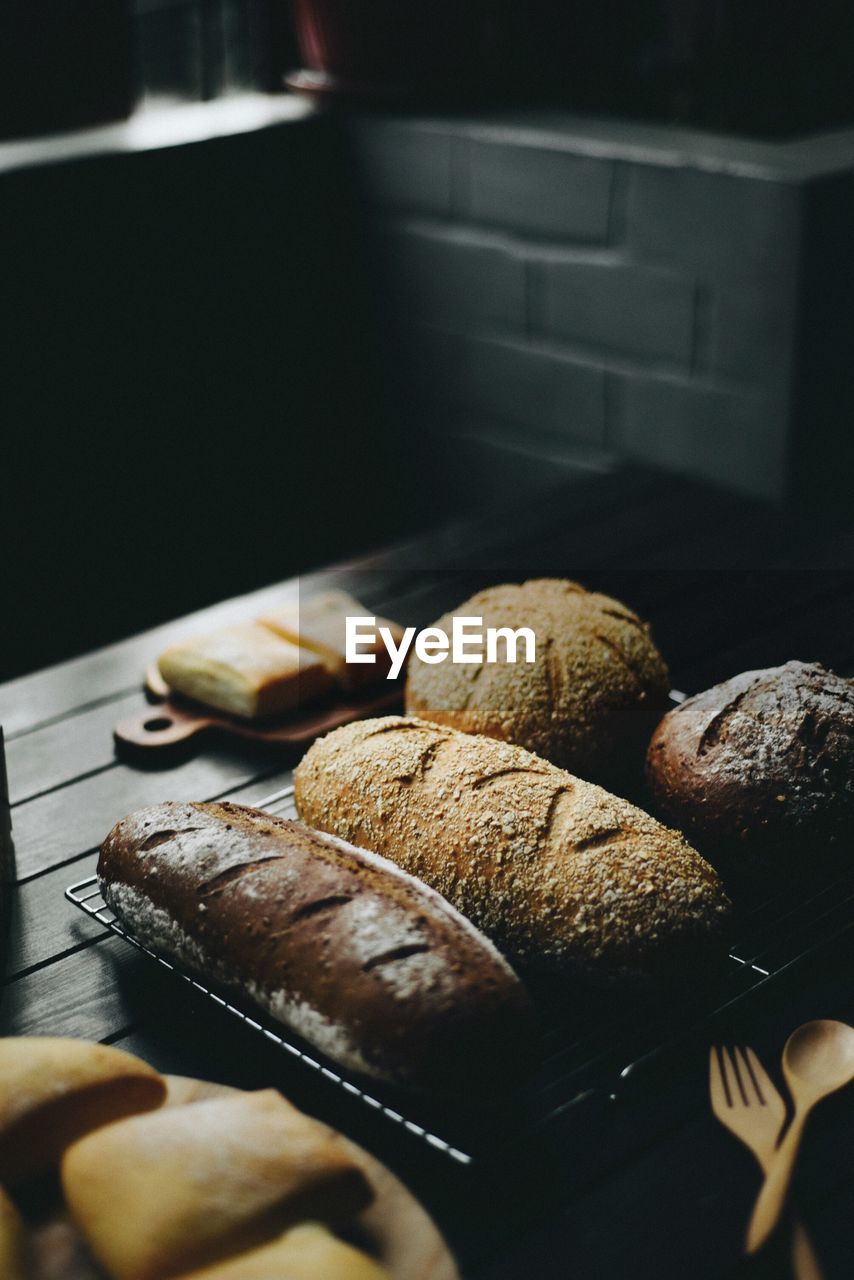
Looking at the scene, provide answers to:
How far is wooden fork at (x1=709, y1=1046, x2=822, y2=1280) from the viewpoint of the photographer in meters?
0.84

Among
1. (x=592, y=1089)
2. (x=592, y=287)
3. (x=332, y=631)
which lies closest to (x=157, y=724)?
(x=332, y=631)

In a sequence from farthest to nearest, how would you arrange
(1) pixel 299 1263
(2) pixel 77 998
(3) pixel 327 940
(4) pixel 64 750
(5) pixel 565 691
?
(4) pixel 64 750
(5) pixel 565 691
(2) pixel 77 998
(3) pixel 327 940
(1) pixel 299 1263

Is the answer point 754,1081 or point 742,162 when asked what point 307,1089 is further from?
point 742,162

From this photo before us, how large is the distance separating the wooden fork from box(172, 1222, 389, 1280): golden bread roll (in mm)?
256

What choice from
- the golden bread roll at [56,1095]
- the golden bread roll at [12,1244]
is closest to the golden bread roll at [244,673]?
the golden bread roll at [56,1095]

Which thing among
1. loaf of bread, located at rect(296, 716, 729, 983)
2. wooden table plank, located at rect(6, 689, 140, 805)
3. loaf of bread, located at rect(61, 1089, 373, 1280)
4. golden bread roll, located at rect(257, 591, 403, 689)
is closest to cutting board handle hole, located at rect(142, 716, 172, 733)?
wooden table plank, located at rect(6, 689, 140, 805)

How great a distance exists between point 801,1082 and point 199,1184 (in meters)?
0.40

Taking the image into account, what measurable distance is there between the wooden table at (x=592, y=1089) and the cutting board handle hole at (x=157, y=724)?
5 cm

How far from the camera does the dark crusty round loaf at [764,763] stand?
108 centimetres

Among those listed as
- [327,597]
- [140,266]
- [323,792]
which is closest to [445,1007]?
[323,792]

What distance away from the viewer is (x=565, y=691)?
128 centimetres

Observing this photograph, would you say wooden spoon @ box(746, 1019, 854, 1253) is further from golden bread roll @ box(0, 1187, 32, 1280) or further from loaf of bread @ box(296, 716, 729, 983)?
golden bread roll @ box(0, 1187, 32, 1280)

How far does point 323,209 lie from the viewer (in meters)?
2.78

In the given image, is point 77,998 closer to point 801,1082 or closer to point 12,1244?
point 12,1244
